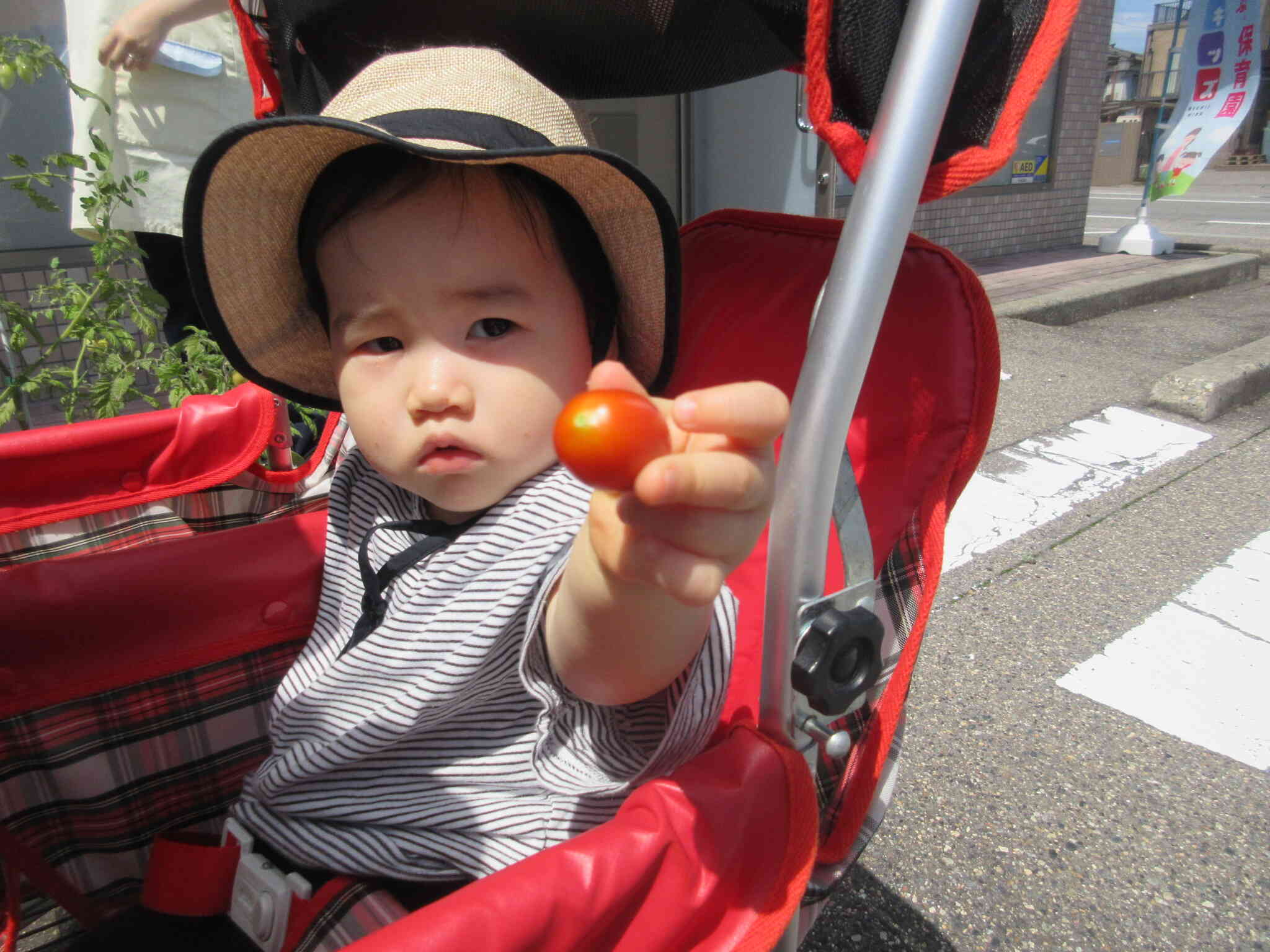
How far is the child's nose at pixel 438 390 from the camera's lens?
2.74 feet

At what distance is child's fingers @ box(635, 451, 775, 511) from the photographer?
48 cm

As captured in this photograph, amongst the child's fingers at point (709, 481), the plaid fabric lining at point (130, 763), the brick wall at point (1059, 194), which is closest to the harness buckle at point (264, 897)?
the plaid fabric lining at point (130, 763)

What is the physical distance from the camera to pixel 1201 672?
2.12 meters

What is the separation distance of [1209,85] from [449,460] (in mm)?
8317

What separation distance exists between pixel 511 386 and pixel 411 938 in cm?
47

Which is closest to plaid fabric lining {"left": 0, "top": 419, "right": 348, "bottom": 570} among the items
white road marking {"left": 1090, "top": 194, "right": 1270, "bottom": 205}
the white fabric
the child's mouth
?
the child's mouth

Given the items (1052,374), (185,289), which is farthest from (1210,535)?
(185,289)

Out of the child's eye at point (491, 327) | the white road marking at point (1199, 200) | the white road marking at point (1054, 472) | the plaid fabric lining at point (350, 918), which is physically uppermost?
the child's eye at point (491, 327)

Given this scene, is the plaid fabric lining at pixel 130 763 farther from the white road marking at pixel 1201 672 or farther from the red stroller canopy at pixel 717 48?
the white road marking at pixel 1201 672

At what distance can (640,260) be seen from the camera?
98 centimetres

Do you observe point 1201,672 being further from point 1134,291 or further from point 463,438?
point 1134,291

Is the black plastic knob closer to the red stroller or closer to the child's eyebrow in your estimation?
the red stroller

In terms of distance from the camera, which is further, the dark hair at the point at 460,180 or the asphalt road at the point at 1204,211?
the asphalt road at the point at 1204,211

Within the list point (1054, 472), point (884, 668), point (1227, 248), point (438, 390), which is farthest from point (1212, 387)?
point (1227, 248)
